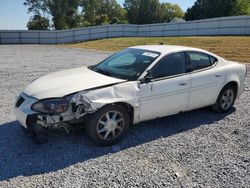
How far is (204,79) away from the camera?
17.1 ft

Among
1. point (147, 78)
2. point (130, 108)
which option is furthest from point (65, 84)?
point (147, 78)

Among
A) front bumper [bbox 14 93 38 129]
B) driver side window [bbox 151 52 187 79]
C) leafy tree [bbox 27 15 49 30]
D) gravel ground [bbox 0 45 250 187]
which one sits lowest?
gravel ground [bbox 0 45 250 187]

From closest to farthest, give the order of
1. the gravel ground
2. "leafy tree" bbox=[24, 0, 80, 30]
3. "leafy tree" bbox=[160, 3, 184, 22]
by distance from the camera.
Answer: the gravel ground → "leafy tree" bbox=[24, 0, 80, 30] → "leafy tree" bbox=[160, 3, 184, 22]

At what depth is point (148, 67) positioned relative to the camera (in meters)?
4.58

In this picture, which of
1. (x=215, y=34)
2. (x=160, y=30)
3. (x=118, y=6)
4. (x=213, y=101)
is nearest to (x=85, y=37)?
(x=160, y=30)

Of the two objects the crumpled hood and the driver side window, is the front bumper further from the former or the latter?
the driver side window

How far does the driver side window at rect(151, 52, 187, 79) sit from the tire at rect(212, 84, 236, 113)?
3.97ft

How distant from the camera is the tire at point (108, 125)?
4.04m

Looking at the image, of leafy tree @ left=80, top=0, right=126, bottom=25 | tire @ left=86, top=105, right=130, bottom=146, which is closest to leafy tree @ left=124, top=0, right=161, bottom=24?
leafy tree @ left=80, top=0, right=126, bottom=25

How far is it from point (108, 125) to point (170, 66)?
1.58 m

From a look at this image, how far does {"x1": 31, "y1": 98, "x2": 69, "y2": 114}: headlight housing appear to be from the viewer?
3.89m

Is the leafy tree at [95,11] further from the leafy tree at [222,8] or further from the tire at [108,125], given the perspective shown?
the tire at [108,125]

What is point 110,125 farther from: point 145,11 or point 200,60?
point 145,11

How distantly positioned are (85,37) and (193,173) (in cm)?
3172
